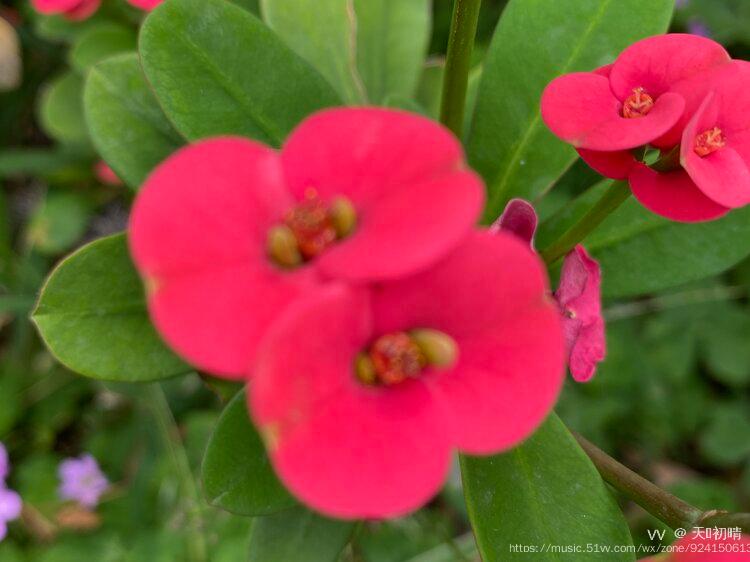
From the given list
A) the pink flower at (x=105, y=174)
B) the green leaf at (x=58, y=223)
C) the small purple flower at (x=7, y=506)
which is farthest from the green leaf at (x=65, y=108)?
the small purple flower at (x=7, y=506)

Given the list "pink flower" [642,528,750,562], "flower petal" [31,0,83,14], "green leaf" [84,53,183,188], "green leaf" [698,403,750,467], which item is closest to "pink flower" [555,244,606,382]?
"pink flower" [642,528,750,562]

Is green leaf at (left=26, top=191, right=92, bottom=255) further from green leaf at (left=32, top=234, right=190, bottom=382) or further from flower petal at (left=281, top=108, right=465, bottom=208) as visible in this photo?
flower petal at (left=281, top=108, right=465, bottom=208)

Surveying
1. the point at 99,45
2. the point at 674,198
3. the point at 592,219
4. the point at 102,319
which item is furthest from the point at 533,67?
the point at 99,45

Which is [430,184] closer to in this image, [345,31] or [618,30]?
[618,30]

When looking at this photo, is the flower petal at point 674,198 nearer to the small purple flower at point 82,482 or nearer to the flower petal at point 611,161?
the flower petal at point 611,161

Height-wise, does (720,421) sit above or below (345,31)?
below

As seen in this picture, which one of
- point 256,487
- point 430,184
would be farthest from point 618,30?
point 256,487
